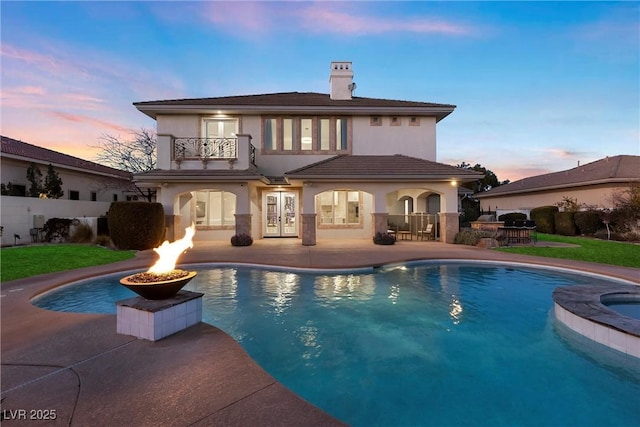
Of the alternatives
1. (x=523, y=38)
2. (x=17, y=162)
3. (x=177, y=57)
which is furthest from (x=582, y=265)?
(x=17, y=162)

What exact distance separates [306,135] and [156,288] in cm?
1515

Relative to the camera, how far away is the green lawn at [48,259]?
8.82 meters

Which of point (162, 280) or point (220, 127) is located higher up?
point (220, 127)

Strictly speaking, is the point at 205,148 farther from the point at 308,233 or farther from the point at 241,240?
the point at 308,233

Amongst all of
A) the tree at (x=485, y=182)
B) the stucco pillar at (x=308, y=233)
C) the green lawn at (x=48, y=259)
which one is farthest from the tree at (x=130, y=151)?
the tree at (x=485, y=182)

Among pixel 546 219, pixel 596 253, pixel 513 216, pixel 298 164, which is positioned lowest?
pixel 596 253

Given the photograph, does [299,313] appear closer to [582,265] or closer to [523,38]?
[582,265]

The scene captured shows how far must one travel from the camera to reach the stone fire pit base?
4.11 meters

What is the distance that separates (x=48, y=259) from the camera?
418 inches

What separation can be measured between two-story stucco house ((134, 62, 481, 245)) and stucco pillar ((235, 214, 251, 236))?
6cm

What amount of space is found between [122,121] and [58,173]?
9.32 metres

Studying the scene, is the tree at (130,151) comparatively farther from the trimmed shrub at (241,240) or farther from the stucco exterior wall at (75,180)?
the trimmed shrub at (241,240)

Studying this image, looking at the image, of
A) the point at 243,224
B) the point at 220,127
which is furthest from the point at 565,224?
the point at 220,127

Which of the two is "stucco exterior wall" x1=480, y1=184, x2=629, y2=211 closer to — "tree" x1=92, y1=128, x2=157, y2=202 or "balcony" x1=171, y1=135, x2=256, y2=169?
"balcony" x1=171, y1=135, x2=256, y2=169
